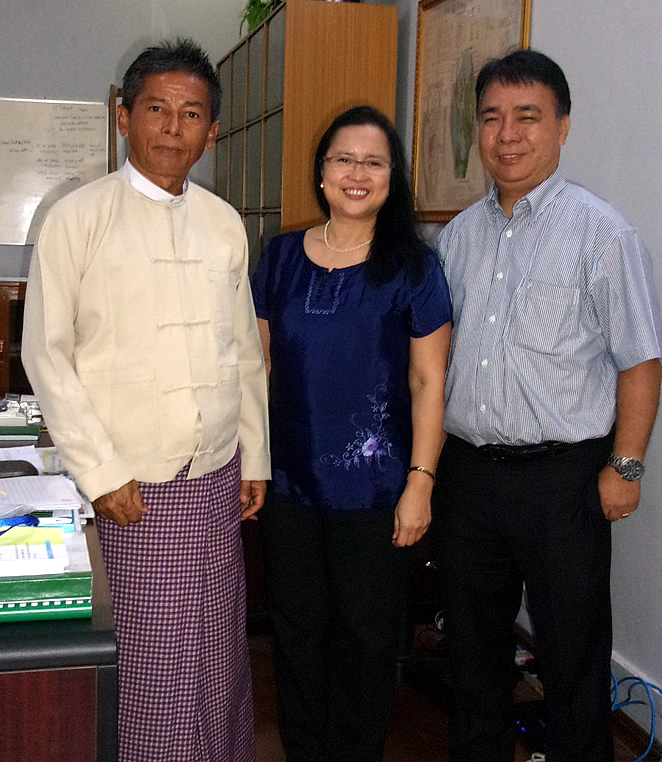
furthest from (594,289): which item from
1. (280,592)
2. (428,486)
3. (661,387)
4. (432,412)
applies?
(280,592)

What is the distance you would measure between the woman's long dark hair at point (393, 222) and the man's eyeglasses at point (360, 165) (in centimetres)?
3

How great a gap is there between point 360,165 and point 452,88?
1.67m

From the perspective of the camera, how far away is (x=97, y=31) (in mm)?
5086

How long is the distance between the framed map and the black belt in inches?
56.1

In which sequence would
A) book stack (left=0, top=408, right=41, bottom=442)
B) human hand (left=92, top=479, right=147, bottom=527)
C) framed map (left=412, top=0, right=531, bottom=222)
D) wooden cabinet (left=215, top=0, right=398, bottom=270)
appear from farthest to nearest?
1. wooden cabinet (left=215, top=0, right=398, bottom=270)
2. framed map (left=412, top=0, right=531, bottom=222)
3. book stack (left=0, top=408, right=41, bottom=442)
4. human hand (left=92, top=479, right=147, bottom=527)

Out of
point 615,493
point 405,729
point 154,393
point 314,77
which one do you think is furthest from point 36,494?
point 314,77

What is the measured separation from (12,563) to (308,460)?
2.45ft

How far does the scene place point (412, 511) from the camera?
5.69ft

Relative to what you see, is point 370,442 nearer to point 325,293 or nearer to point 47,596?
point 325,293

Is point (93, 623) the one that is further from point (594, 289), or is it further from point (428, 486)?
point (594, 289)

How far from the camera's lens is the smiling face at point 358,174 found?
174cm

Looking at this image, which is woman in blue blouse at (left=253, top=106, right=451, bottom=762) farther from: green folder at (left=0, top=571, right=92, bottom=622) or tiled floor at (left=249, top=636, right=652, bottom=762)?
green folder at (left=0, top=571, right=92, bottom=622)

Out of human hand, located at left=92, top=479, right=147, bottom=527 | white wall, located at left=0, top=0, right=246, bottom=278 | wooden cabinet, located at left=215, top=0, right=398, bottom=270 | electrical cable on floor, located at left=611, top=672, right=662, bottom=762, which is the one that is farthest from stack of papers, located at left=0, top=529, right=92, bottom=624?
white wall, located at left=0, top=0, right=246, bottom=278

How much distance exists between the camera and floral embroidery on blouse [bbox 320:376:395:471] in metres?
1.72
